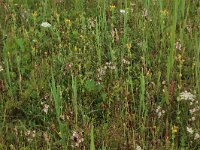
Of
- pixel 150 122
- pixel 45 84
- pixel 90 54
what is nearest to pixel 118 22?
pixel 90 54

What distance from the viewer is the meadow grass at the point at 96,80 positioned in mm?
3133

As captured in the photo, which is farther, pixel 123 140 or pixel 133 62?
pixel 133 62

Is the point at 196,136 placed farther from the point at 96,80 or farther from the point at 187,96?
the point at 96,80

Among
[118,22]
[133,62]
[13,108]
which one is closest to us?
[13,108]

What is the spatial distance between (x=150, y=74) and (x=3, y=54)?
5.07 ft

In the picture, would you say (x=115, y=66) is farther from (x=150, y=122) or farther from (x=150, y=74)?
(x=150, y=122)

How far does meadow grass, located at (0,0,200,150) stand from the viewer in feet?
10.3

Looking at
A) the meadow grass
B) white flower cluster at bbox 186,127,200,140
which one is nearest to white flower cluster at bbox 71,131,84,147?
the meadow grass

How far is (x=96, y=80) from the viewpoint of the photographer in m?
3.79

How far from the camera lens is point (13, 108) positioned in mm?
3553

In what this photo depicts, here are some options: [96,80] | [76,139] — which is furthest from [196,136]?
[96,80]

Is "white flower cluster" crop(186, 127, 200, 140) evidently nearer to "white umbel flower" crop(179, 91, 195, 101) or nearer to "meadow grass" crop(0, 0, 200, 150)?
"meadow grass" crop(0, 0, 200, 150)

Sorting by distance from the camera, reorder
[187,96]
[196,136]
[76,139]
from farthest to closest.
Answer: [187,96] < [196,136] < [76,139]

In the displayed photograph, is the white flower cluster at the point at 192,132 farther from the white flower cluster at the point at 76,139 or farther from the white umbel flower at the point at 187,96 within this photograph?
the white flower cluster at the point at 76,139
